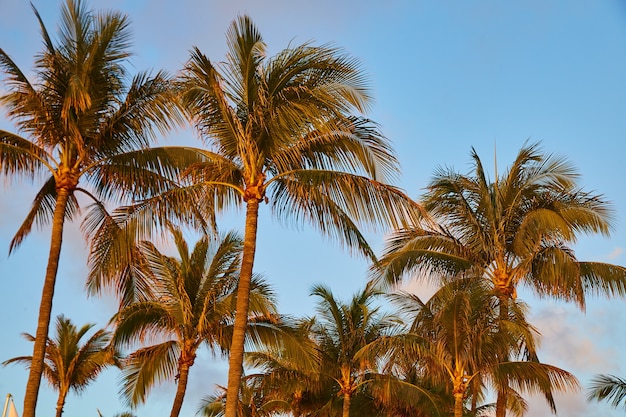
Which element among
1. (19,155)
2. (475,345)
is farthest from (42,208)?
(475,345)

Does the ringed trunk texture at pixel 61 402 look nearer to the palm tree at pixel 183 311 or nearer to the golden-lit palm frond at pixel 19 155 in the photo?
the palm tree at pixel 183 311

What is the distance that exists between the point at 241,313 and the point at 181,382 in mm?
7878

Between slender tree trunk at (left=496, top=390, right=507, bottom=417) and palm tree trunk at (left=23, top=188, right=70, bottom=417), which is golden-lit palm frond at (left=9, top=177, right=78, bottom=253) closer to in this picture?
palm tree trunk at (left=23, top=188, right=70, bottom=417)

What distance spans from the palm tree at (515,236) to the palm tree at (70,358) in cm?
1351

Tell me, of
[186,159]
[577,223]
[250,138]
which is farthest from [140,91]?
[577,223]

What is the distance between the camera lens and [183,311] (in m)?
21.4

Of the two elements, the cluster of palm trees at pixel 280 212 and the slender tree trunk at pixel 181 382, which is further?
the slender tree trunk at pixel 181 382

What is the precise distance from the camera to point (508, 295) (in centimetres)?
2234

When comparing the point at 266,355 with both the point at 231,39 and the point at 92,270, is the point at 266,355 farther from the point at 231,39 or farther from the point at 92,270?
the point at 231,39

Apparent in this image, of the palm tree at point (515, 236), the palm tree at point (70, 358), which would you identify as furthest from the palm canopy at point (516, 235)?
the palm tree at point (70, 358)

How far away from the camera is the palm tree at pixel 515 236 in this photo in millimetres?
22234

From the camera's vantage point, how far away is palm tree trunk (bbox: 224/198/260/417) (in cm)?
1358

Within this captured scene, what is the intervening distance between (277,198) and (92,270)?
4008 millimetres

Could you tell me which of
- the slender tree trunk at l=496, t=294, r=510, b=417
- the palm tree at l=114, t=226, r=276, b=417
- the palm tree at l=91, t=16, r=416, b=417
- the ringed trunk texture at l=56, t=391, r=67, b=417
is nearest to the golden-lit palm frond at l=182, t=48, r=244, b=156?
the palm tree at l=91, t=16, r=416, b=417
